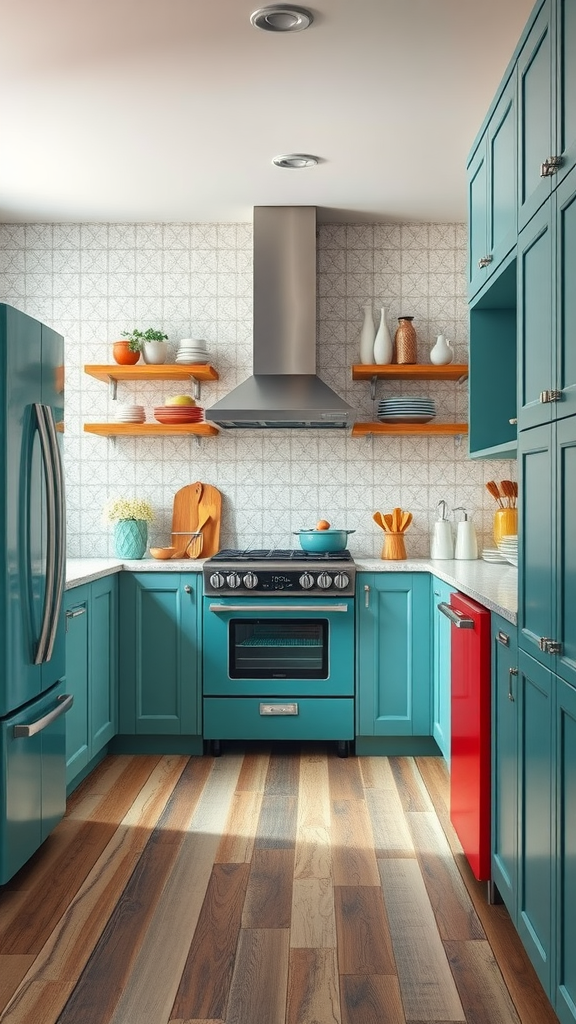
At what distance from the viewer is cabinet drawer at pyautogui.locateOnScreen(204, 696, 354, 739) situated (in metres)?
4.14

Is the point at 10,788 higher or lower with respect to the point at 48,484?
lower

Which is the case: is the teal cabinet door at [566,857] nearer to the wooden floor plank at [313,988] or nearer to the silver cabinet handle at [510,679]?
the silver cabinet handle at [510,679]

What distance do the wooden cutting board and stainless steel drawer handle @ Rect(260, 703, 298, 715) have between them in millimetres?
912

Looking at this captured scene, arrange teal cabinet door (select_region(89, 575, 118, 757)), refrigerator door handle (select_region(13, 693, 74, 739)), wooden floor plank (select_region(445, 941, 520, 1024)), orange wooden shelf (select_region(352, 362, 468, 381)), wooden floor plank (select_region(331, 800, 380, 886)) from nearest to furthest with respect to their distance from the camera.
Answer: wooden floor plank (select_region(445, 941, 520, 1024)) < refrigerator door handle (select_region(13, 693, 74, 739)) < wooden floor plank (select_region(331, 800, 380, 886)) < teal cabinet door (select_region(89, 575, 118, 757)) < orange wooden shelf (select_region(352, 362, 468, 381))

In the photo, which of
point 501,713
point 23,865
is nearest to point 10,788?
point 23,865

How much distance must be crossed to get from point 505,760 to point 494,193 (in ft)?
5.51

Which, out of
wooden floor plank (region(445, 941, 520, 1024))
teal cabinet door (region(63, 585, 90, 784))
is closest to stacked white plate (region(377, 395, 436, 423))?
teal cabinet door (region(63, 585, 90, 784))

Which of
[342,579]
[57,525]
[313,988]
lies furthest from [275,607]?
[313,988]

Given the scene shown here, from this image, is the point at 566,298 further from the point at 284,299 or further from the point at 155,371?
the point at 155,371

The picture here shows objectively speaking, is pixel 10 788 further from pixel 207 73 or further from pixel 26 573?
pixel 207 73

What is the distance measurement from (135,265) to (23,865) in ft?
10.1

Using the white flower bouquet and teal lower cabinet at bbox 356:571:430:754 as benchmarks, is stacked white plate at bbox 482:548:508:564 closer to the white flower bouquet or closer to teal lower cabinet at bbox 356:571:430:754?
teal lower cabinet at bbox 356:571:430:754

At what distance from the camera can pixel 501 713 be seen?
2.43 meters

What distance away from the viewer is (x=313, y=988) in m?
2.15
